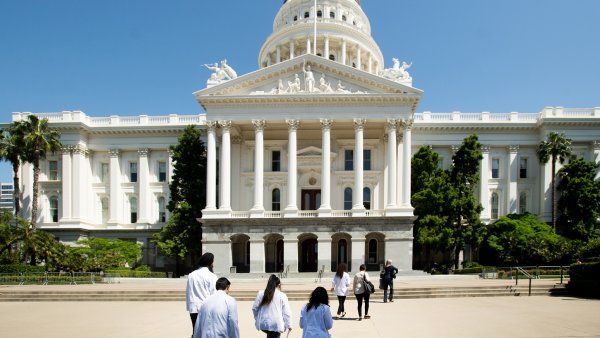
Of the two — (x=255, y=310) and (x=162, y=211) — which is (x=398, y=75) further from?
(x=255, y=310)

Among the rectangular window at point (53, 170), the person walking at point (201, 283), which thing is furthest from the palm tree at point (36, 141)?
the person walking at point (201, 283)

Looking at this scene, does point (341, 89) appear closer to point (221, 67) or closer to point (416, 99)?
point (416, 99)

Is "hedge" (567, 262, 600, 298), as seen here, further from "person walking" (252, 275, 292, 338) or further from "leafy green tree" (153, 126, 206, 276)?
"leafy green tree" (153, 126, 206, 276)

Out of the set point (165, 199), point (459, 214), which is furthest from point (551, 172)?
point (165, 199)

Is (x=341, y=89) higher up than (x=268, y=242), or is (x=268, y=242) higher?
(x=341, y=89)

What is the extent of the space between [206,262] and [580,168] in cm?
4593

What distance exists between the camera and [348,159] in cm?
4681

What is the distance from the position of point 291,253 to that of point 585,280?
23.4 m

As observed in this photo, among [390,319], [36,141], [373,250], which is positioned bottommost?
[373,250]

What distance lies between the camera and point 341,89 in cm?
4147

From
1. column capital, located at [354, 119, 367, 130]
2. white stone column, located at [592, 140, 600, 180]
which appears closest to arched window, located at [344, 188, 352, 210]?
column capital, located at [354, 119, 367, 130]

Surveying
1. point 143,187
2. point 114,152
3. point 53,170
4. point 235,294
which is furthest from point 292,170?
point 53,170

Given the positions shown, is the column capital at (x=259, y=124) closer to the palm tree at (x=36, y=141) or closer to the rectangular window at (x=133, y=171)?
the rectangular window at (x=133, y=171)

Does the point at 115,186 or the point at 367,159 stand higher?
the point at 367,159
